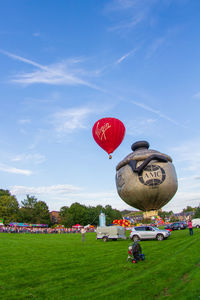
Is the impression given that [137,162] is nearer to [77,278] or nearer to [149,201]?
[149,201]

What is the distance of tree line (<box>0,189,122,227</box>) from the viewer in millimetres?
83438

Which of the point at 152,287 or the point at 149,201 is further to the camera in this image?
the point at 149,201

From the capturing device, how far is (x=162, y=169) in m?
41.0

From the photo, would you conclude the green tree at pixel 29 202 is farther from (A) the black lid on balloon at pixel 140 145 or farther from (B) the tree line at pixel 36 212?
(A) the black lid on balloon at pixel 140 145

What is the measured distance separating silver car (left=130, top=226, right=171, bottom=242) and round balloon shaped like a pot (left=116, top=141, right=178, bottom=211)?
16473 millimetres

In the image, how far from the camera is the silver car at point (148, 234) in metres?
23.1

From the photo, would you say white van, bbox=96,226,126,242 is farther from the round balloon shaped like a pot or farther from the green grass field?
the green grass field

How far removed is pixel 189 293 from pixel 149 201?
1423 inches

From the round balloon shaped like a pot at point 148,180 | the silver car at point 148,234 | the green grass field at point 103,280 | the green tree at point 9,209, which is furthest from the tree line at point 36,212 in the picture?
the green grass field at point 103,280

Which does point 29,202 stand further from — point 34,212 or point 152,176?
point 152,176

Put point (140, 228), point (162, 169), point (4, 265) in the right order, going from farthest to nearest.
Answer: point (162, 169) → point (140, 228) → point (4, 265)

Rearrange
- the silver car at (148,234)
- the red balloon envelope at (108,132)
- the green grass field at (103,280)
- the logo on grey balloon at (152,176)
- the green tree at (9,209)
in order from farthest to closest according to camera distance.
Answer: the green tree at (9,209) < the logo on grey balloon at (152,176) < the red balloon envelope at (108,132) < the silver car at (148,234) < the green grass field at (103,280)

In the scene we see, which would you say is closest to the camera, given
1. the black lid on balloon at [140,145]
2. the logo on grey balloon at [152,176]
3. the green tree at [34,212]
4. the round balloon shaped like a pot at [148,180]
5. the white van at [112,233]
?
the white van at [112,233]

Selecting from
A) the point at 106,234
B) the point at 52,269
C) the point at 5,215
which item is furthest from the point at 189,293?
the point at 5,215
